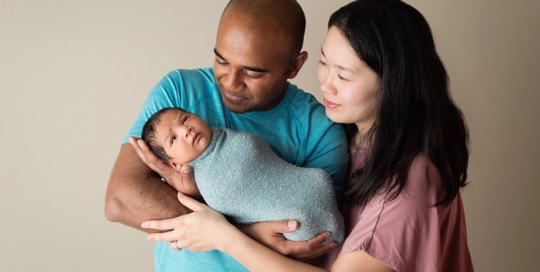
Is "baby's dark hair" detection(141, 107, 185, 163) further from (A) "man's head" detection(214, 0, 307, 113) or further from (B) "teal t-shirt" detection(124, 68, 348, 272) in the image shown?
(A) "man's head" detection(214, 0, 307, 113)

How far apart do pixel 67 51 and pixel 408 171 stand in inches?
62.5

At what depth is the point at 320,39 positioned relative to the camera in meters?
2.54

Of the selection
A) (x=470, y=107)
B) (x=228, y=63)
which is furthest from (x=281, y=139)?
(x=470, y=107)

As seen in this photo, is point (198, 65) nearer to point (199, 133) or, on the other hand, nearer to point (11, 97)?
point (11, 97)

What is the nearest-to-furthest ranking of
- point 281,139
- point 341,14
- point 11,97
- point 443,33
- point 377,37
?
point 377,37 → point 341,14 → point 281,139 → point 11,97 → point 443,33

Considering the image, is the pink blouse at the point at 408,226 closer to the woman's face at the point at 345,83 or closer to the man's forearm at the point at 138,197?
the woman's face at the point at 345,83

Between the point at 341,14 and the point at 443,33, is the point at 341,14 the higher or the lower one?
the higher one

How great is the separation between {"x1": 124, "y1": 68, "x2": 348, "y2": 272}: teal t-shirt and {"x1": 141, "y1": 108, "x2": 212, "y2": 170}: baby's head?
0.11m

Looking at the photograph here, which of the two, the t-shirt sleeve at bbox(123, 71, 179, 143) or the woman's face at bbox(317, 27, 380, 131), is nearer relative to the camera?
the woman's face at bbox(317, 27, 380, 131)

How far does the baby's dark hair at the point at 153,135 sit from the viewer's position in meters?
1.56

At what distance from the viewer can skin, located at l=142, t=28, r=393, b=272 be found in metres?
1.51

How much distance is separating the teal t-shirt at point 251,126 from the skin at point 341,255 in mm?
128

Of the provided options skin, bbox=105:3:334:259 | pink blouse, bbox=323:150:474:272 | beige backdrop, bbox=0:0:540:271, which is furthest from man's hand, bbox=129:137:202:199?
beige backdrop, bbox=0:0:540:271

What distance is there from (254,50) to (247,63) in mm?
44
